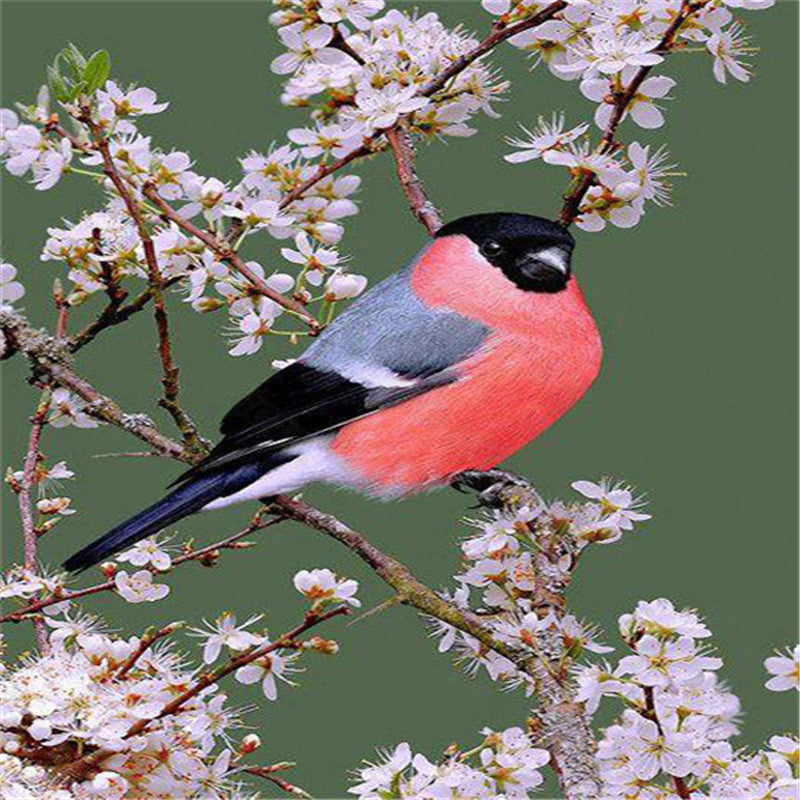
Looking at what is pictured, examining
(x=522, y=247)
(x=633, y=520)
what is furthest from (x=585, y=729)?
(x=522, y=247)

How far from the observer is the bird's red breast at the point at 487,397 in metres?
4.57

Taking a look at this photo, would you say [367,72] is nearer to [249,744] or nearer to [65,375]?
[65,375]

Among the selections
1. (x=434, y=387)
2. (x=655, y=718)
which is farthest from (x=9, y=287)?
(x=655, y=718)

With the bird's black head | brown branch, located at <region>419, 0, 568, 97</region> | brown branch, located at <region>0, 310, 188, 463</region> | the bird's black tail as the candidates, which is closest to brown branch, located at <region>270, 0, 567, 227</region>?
brown branch, located at <region>419, 0, 568, 97</region>

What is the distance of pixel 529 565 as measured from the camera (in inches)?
171

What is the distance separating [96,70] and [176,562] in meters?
1.26

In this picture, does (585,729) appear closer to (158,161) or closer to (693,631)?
(693,631)

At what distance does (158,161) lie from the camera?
4742 mm

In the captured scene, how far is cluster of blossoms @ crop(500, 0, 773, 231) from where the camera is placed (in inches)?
176

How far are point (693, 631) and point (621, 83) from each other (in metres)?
1.53

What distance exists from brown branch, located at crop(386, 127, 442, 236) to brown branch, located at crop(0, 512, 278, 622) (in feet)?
3.39

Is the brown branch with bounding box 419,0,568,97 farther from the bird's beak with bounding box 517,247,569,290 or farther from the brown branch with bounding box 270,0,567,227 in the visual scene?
the bird's beak with bounding box 517,247,569,290

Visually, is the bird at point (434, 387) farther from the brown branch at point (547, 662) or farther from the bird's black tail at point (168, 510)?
the brown branch at point (547, 662)

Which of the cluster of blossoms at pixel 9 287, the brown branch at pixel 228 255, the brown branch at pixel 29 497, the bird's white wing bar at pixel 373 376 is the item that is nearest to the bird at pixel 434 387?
the bird's white wing bar at pixel 373 376
